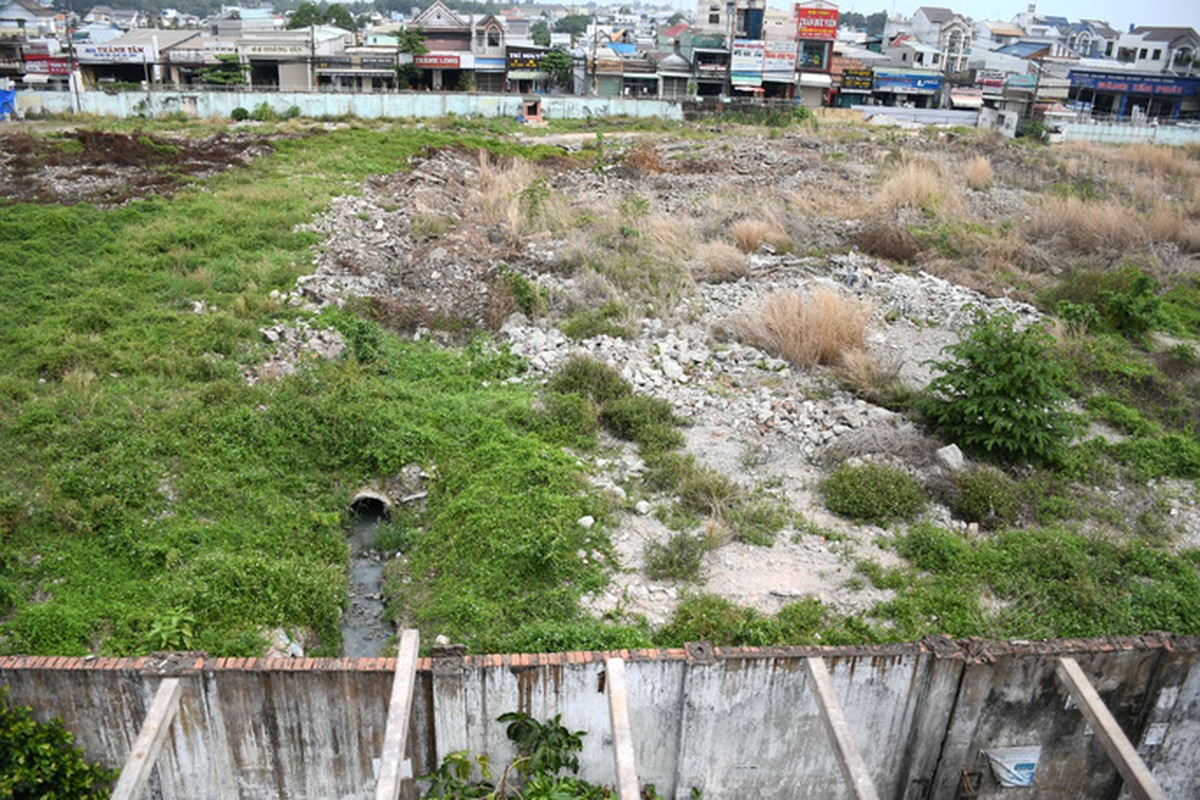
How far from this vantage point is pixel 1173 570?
25.4 feet

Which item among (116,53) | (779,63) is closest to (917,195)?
(779,63)

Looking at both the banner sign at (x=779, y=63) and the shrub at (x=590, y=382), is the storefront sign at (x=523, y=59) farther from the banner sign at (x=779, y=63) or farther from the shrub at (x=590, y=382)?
the shrub at (x=590, y=382)

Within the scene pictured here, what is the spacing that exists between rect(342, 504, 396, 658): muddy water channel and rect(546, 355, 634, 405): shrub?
2.80 m

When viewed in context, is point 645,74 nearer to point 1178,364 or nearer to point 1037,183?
point 1037,183

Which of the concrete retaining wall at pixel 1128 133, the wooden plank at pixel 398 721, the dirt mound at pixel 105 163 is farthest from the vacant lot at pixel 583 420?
the concrete retaining wall at pixel 1128 133

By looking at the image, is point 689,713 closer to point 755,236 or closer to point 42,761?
point 42,761

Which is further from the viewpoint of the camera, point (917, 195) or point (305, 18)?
point (305, 18)

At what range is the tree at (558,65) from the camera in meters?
46.2

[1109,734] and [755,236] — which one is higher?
[755,236]

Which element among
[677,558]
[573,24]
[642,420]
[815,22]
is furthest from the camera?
[573,24]

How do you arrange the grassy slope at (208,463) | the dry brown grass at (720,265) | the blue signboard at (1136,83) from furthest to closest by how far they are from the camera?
the blue signboard at (1136,83) < the dry brown grass at (720,265) < the grassy slope at (208,463)

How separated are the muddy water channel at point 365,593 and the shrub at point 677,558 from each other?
91.4 inches

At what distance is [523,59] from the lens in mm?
47031

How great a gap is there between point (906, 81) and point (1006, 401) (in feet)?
151
